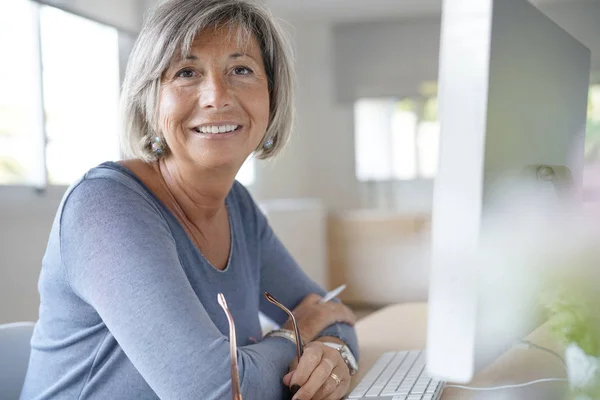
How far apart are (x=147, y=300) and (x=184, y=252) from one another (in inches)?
9.8

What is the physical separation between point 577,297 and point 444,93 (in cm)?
22

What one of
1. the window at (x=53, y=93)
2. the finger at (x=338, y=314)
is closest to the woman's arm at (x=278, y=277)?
the finger at (x=338, y=314)

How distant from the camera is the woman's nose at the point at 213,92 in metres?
1.14

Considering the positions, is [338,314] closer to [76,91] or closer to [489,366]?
[489,366]

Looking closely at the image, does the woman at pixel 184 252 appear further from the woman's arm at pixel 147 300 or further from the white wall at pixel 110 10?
the white wall at pixel 110 10

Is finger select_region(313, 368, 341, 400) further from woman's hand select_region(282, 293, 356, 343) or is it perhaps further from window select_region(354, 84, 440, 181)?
window select_region(354, 84, 440, 181)

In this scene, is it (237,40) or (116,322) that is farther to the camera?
(237,40)

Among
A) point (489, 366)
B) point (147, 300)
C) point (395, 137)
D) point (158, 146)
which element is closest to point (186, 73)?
point (158, 146)

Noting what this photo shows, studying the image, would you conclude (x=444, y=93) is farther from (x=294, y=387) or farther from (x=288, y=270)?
(x=288, y=270)

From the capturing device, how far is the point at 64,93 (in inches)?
135

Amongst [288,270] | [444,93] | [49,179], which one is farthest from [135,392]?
[49,179]

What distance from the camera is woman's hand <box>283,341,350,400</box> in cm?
95

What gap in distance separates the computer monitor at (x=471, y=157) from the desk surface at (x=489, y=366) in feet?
0.46

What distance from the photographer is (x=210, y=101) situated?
115 cm
